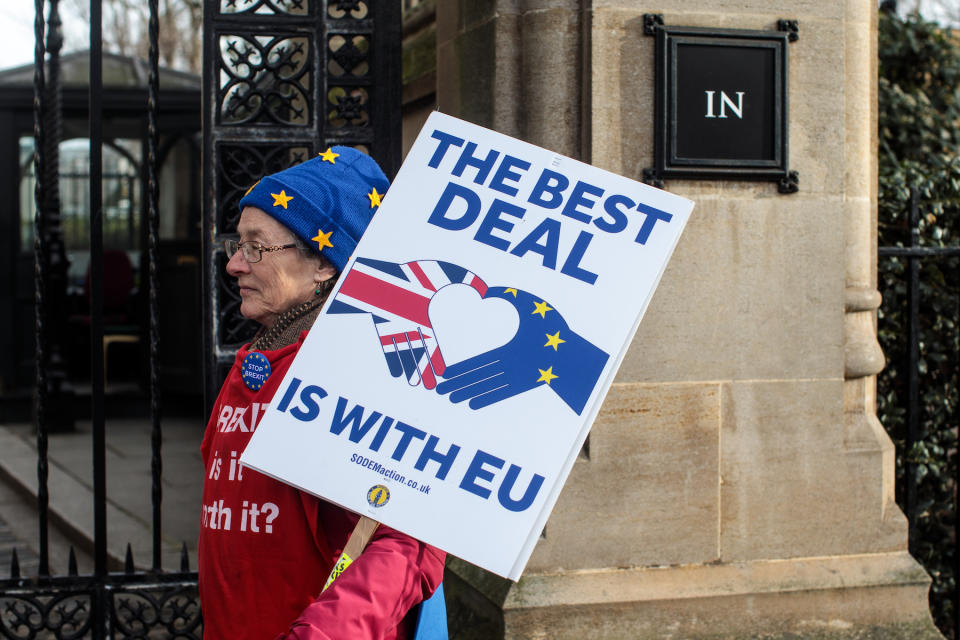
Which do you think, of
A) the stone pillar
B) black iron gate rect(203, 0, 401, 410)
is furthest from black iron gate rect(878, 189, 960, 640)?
black iron gate rect(203, 0, 401, 410)

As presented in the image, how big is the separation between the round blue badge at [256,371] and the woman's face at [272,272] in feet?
0.33

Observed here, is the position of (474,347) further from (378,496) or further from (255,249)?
(255,249)

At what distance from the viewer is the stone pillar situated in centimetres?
378

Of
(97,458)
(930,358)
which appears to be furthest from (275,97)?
(930,358)

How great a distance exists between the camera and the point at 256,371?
2.31 metres

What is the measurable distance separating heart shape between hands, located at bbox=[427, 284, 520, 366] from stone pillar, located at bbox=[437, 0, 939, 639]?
176 centimetres

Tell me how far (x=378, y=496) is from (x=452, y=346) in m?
0.30

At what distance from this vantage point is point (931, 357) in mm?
5000

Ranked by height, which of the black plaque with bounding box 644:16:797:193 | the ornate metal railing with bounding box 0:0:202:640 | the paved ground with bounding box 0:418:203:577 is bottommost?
the paved ground with bounding box 0:418:203:577

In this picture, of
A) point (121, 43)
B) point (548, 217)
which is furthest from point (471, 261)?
point (121, 43)

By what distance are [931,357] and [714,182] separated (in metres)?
1.74

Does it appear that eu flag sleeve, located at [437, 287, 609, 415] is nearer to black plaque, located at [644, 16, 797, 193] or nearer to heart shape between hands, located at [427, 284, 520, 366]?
heart shape between hands, located at [427, 284, 520, 366]

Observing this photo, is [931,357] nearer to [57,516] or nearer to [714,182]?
[714,182]

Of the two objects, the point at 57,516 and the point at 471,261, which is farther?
the point at 57,516
